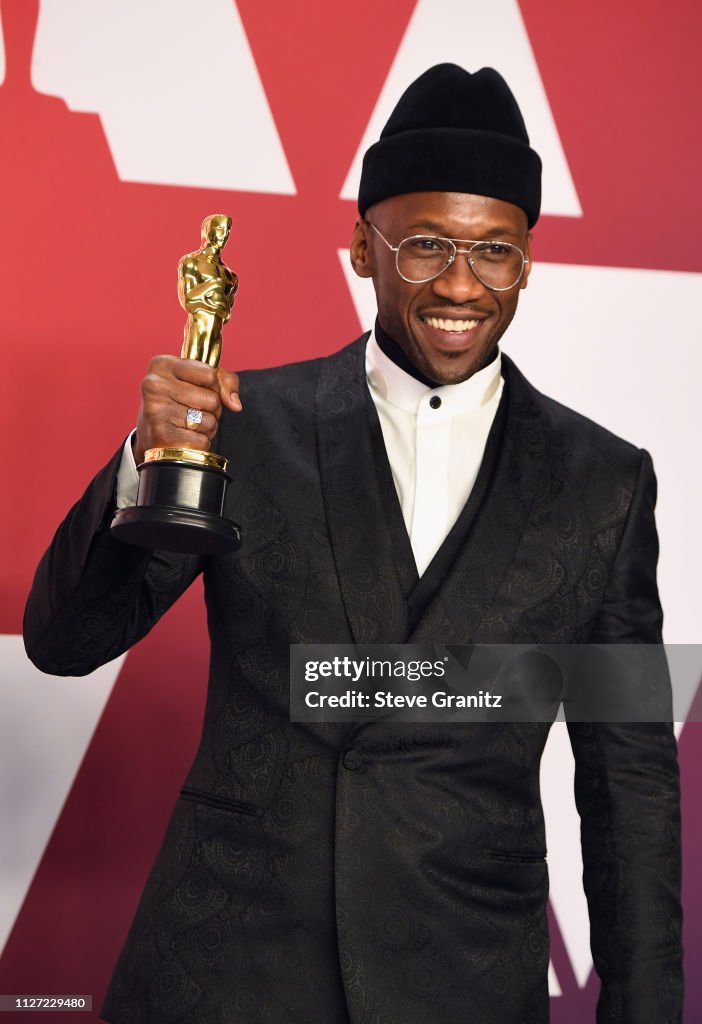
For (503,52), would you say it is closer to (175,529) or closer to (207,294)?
(207,294)

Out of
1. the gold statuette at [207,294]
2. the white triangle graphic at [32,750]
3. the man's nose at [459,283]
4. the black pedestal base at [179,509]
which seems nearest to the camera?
the black pedestal base at [179,509]

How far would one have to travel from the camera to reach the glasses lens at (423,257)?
1.89 m

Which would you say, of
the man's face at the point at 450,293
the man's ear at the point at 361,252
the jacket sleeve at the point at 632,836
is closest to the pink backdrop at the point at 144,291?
the man's ear at the point at 361,252

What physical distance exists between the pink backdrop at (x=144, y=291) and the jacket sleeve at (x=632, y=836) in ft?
3.64

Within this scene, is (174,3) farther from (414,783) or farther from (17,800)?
(414,783)

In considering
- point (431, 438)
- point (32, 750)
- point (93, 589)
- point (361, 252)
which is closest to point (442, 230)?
point (361, 252)

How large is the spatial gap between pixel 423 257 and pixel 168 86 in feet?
4.03

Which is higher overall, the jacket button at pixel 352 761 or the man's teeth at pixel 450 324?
the man's teeth at pixel 450 324

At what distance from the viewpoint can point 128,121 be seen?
2848 millimetres

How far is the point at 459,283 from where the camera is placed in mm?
1866

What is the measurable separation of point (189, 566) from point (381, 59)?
1594mm

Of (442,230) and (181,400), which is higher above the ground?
(442,230)

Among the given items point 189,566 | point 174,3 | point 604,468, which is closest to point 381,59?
point 174,3

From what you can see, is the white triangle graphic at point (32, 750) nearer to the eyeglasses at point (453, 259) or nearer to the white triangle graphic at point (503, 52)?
the eyeglasses at point (453, 259)
